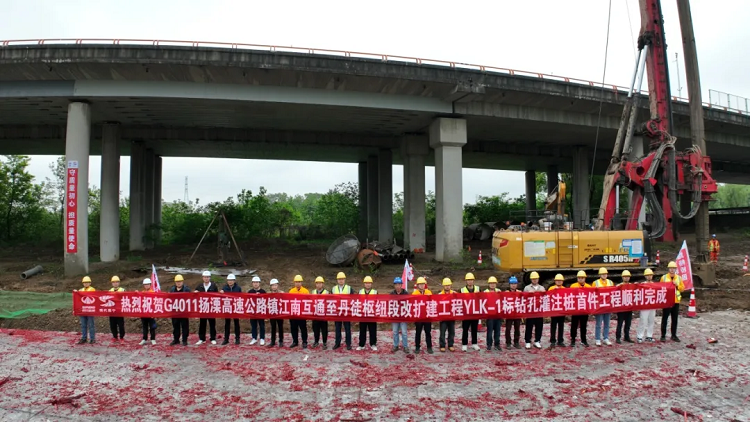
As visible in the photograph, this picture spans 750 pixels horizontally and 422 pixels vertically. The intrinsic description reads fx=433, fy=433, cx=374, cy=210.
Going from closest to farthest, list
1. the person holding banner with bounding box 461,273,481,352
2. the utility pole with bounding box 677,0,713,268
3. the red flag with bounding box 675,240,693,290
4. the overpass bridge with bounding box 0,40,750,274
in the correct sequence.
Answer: the person holding banner with bounding box 461,273,481,352, the red flag with bounding box 675,240,693,290, the utility pole with bounding box 677,0,713,268, the overpass bridge with bounding box 0,40,750,274

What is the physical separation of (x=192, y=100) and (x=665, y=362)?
19660 mm

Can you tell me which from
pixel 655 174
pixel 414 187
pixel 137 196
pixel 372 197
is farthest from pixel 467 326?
pixel 137 196

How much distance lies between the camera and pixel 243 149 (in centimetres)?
3177

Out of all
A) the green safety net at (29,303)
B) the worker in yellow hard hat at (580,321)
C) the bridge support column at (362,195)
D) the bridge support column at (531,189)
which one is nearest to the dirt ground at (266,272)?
the green safety net at (29,303)

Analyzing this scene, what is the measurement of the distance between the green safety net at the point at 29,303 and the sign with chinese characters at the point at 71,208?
509 cm

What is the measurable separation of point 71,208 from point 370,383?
18.0 metres

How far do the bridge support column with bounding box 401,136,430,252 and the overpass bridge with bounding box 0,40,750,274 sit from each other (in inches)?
2.6

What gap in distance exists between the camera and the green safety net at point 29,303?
1232cm

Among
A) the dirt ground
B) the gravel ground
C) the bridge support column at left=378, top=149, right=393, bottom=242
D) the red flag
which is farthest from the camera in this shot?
the bridge support column at left=378, top=149, right=393, bottom=242

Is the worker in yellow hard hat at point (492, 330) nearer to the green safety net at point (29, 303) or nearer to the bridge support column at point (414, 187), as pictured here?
the green safety net at point (29, 303)

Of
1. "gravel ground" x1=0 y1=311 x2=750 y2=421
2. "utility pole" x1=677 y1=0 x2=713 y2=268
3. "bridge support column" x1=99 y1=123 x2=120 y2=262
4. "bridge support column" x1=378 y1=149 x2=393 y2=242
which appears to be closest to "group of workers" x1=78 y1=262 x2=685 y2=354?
"gravel ground" x1=0 y1=311 x2=750 y2=421

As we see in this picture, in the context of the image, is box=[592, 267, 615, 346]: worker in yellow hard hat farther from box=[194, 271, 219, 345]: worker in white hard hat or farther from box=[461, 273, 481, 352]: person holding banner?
box=[194, 271, 219, 345]: worker in white hard hat

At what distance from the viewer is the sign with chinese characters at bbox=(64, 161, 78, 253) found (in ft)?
62.2

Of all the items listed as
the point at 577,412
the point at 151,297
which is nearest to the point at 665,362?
the point at 577,412
